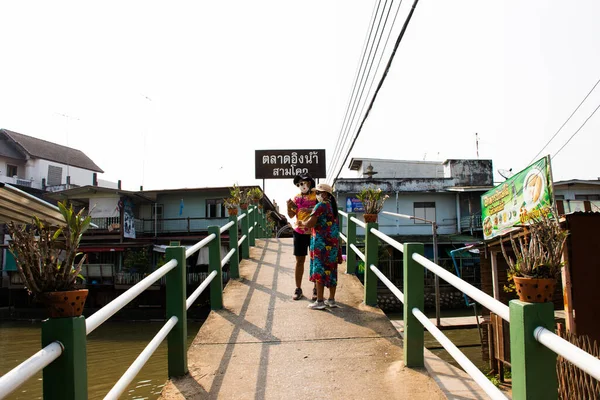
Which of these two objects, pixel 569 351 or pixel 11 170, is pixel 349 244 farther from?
pixel 11 170

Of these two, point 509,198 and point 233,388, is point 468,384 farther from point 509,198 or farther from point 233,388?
point 509,198

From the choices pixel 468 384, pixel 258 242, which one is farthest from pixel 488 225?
pixel 468 384

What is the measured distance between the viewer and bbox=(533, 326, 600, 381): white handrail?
1.33 m

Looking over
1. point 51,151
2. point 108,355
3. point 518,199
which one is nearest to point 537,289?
point 518,199

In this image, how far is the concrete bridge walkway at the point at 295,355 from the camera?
9.64 feet

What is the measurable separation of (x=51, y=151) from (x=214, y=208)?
22.3 m

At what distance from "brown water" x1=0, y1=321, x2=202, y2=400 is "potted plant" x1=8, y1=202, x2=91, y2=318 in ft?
21.5

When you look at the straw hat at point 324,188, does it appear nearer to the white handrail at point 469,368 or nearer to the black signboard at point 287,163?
the white handrail at point 469,368

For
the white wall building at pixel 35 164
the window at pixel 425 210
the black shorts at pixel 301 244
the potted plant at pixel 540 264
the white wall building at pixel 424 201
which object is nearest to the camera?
the potted plant at pixel 540 264

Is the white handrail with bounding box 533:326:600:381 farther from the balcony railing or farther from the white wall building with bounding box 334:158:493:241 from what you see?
the white wall building with bounding box 334:158:493:241

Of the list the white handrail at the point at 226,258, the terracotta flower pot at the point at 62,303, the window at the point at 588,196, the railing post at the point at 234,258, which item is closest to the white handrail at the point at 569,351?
the terracotta flower pot at the point at 62,303

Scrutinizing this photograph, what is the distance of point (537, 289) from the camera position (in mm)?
1773

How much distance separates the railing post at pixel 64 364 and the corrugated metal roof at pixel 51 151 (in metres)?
39.8

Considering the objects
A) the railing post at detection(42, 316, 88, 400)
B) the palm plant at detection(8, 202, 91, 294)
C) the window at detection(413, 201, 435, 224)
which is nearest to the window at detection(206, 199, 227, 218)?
the window at detection(413, 201, 435, 224)
